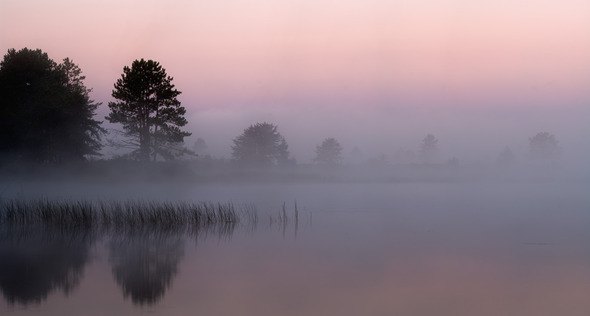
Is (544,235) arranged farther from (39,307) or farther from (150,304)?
(39,307)

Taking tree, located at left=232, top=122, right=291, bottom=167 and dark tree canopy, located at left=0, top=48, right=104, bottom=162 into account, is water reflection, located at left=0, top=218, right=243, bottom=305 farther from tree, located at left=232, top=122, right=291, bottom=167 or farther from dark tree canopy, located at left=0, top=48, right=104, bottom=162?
tree, located at left=232, top=122, right=291, bottom=167

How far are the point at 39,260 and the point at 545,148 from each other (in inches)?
6400

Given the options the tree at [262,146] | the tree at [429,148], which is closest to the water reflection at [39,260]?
the tree at [262,146]

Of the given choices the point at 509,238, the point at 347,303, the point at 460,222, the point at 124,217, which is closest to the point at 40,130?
the point at 124,217

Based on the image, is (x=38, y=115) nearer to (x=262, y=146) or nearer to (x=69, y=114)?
(x=69, y=114)

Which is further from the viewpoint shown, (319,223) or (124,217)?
(319,223)

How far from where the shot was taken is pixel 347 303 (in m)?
13.1

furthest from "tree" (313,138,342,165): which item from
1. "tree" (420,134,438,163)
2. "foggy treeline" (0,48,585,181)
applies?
"foggy treeline" (0,48,585,181)

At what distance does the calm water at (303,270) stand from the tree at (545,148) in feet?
475

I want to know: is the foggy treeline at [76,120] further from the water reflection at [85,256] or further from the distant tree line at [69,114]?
the water reflection at [85,256]

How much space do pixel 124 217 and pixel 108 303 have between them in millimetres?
12663

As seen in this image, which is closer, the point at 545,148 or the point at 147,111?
the point at 147,111

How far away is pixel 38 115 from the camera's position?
1967 inches

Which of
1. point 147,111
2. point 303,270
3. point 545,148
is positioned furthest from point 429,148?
point 303,270
